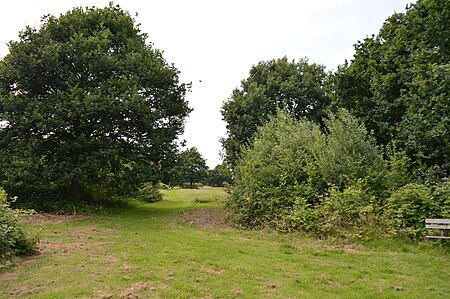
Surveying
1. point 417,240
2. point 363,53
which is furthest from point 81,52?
point 417,240

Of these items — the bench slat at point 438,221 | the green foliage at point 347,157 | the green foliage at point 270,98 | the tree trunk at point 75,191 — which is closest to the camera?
the bench slat at point 438,221

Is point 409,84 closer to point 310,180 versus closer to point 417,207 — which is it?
point 310,180

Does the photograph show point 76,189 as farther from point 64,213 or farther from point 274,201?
point 274,201

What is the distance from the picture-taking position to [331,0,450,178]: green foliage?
12516 millimetres

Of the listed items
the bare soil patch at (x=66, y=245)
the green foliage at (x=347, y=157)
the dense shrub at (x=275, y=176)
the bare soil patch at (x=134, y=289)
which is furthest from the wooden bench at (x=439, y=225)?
the bare soil patch at (x=66, y=245)

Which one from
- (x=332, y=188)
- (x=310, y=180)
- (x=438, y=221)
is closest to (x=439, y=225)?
(x=438, y=221)

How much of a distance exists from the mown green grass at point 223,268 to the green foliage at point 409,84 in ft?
18.4

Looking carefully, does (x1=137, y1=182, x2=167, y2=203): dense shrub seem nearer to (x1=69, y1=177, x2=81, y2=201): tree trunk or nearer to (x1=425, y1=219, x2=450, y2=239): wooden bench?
(x1=69, y1=177, x2=81, y2=201): tree trunk

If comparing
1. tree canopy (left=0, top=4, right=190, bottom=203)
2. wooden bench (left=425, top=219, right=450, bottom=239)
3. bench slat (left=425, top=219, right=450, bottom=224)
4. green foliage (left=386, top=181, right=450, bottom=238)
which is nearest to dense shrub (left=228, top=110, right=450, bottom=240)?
green foliage (left=386, top=181, right=450, bottom=238)

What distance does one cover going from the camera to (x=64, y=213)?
17.7 metres

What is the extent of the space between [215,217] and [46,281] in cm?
1148

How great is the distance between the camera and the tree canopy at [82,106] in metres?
17.0

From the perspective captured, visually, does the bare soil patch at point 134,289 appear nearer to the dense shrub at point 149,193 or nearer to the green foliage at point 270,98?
the dense shrub at point 149,193

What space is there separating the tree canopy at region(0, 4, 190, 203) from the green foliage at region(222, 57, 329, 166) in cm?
806
